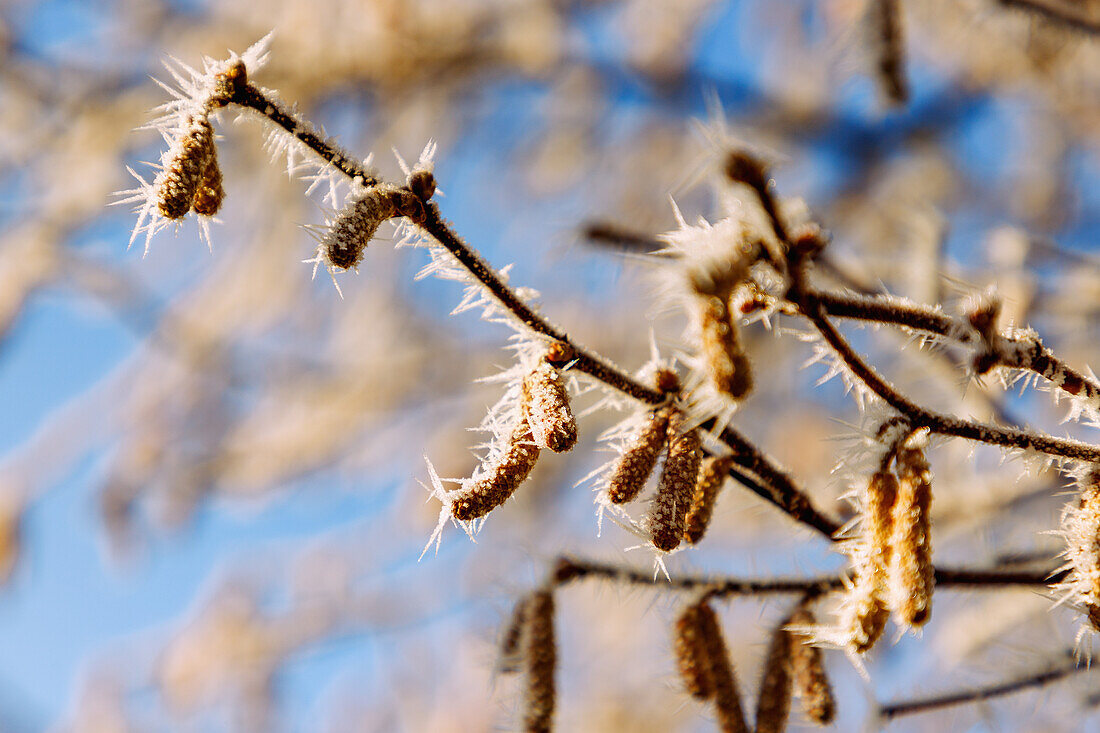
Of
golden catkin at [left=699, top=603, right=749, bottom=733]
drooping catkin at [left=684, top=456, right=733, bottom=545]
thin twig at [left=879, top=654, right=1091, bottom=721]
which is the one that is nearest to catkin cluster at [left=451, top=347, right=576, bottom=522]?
drooping catkin at [left=684, top=456, right=733, bottom=545]

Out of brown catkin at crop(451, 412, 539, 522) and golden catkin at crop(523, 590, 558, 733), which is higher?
brown catkin at crop(451, 412, 539, 522)

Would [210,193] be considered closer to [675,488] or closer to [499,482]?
[499,482]

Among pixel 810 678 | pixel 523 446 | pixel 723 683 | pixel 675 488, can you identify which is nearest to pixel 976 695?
pixel 810 678

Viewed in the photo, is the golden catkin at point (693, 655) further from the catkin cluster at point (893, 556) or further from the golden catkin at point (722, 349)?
the golden catkin at point (722, 349)

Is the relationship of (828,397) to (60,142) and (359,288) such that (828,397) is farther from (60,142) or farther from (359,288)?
(60,142)

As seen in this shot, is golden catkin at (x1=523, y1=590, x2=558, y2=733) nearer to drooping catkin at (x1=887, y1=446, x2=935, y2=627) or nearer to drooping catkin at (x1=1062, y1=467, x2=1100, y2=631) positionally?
drooping catkin at (x1=887, y1=446, x2=935, y2=627)

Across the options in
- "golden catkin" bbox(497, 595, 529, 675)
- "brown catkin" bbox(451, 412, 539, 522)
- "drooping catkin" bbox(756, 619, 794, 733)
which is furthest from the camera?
"golden catkin" bbox(497, 595, 529, 675)
